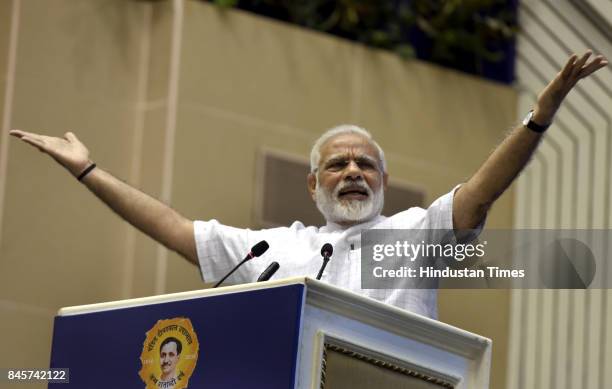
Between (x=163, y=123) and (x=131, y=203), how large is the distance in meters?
2.24

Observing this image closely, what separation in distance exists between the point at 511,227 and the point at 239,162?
5.05 ft

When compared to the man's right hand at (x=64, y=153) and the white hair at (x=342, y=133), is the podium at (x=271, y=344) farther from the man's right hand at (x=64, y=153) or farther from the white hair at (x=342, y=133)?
the white hair at (x=342, y=133)

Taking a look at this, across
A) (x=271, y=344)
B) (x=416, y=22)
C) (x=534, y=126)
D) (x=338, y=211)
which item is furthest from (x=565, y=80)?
(x=416, y=22)

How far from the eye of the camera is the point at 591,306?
7.50 meters

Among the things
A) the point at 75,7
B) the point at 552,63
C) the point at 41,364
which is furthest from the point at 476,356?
the point at 552,63

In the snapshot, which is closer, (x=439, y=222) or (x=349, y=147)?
(x=439, y=222)

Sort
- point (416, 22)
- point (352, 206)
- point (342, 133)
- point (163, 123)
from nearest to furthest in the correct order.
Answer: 1. point (352, 206)
2. point (342, 133)
3. point (163, 123)
4. point (416, 22)

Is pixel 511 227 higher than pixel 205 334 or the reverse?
higher

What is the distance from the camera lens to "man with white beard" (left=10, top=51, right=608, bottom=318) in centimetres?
434

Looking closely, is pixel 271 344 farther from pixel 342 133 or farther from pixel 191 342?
pixel 342 133

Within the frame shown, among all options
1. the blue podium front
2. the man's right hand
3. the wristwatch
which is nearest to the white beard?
the wristwatch

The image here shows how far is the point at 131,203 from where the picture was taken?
15.8ft

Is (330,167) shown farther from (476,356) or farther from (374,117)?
(374,117)

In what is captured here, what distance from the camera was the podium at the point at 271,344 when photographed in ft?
11.7
